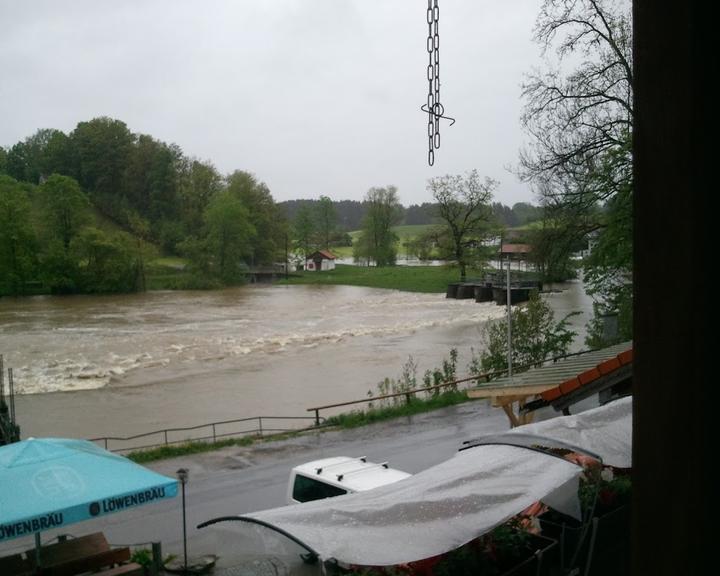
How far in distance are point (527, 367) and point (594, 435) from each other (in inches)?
696

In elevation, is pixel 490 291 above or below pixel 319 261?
below

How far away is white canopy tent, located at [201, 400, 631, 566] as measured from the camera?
14.6ft

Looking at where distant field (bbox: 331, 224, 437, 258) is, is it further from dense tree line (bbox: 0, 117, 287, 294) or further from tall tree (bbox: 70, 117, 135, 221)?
tall tree (bbox: 70, 117, 135, 221)

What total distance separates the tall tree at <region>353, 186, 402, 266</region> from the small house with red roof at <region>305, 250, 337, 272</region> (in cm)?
536

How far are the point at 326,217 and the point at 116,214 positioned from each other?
5060 centimetres

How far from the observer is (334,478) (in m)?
10.3

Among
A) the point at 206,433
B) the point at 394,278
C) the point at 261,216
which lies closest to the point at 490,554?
the point at 206,433

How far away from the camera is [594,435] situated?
657 centimetres

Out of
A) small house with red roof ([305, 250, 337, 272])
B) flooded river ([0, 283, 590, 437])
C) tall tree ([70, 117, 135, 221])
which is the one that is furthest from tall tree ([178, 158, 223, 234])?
flooded river ([0, 283, 590, 437])

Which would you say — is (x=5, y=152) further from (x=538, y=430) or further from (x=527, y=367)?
(x=538, y=430)

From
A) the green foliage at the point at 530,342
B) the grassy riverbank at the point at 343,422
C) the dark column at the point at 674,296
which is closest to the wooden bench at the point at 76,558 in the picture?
the dark column at the point at 674,296

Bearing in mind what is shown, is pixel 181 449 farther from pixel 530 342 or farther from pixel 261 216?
pixel 261 216

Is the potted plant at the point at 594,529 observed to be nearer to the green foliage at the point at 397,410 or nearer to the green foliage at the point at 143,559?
the green foliage at the point at 143,559

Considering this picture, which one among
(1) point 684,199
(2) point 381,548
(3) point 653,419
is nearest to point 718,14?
(1) point 684,199
